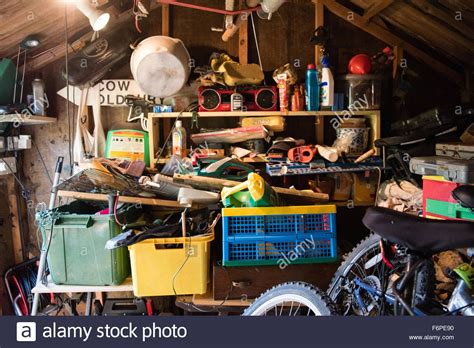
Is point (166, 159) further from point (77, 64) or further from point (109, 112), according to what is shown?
point (77, 64)

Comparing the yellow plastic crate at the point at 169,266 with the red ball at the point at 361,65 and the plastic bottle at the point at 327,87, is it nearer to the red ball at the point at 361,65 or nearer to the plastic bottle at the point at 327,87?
the plastic bottle at the point at 327,87

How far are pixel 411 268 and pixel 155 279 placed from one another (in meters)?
1.16

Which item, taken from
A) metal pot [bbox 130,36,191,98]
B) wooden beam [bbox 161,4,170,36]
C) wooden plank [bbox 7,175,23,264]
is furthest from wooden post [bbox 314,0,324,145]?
wooden plank [bbox 7,175,23,264]

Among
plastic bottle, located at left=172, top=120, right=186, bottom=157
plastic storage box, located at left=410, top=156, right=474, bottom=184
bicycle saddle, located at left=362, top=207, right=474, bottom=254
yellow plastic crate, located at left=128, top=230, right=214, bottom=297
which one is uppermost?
plastic bottle, located at left=172, top=120, right=186, bottom=157

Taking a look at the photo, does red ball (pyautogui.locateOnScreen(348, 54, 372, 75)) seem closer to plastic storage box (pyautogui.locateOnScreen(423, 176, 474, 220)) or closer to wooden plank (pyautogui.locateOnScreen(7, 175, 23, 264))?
plastic storage box (pyautogui.locateOnScreen(423, 176, 474, 220))

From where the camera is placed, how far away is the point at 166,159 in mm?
2561

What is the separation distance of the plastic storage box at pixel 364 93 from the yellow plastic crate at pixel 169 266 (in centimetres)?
130

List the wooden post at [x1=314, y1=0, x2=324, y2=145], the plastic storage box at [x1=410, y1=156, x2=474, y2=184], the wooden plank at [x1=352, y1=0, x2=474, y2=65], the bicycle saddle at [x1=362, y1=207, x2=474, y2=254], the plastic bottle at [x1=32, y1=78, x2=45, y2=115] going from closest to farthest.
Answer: the bicycle saddle at [x1=362, y1=207, x2=474, y2=254] < the plastic storage box at [x1=410, y1=156, x2=474, y2=184] < the wooden plank at [x1=352, y1=0, x2=474, y2=65] < the plastic bottle at [x1=32, y1=78, x2=45, y2=115] < the wooden post at [x1=314, y1=0, x2=324, y2=145]

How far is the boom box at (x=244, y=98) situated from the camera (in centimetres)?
252

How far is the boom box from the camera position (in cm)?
252

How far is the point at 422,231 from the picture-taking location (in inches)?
50.4

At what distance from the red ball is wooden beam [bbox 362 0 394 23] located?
27cm

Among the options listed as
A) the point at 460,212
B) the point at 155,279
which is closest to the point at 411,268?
the point at 460,212

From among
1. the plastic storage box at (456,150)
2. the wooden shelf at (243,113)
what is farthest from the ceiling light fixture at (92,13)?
the plastic storage box at (456,150)
